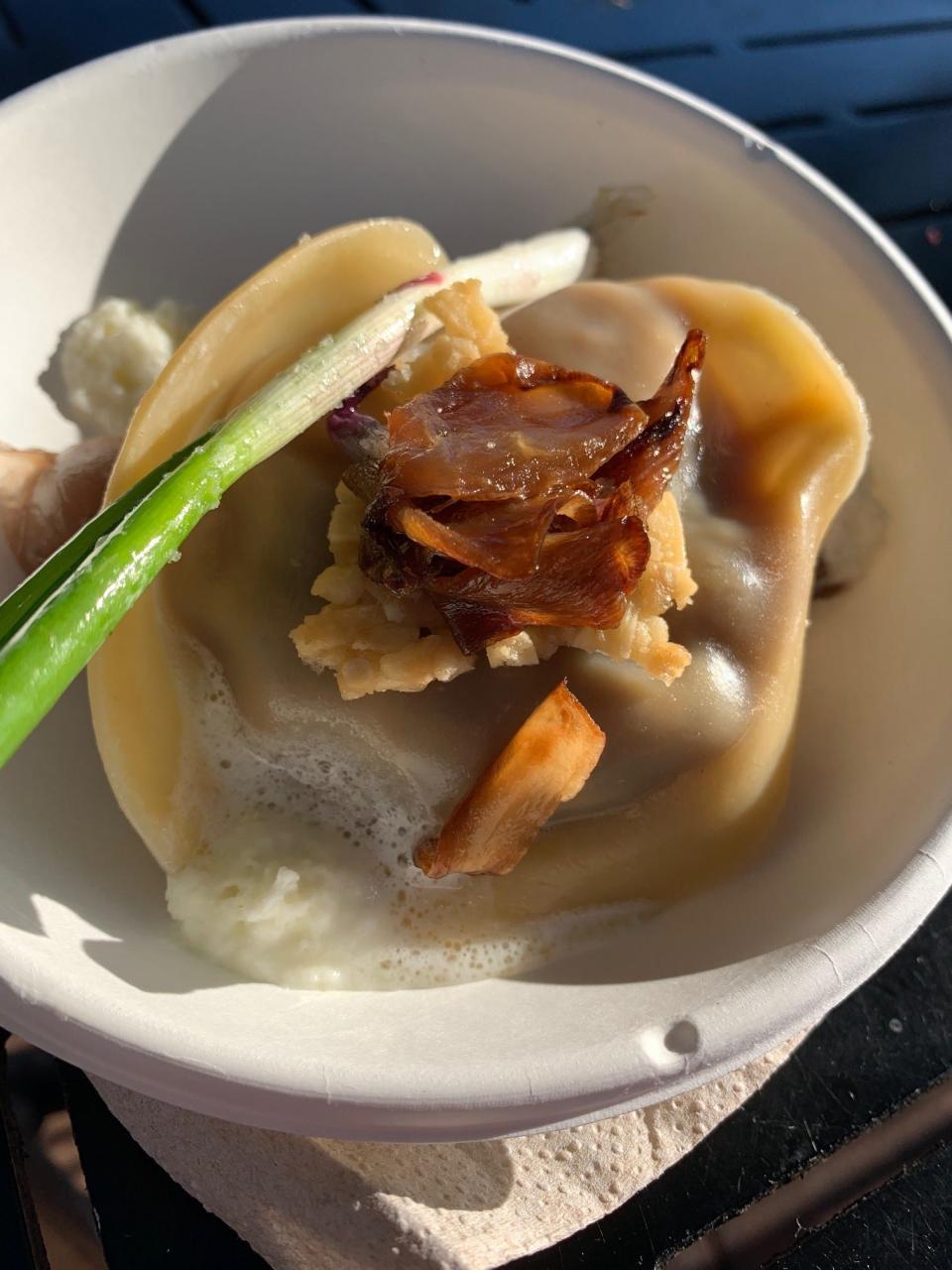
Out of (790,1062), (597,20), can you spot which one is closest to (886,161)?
(597,20)

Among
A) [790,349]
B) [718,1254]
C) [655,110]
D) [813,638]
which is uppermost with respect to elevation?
[655,110]

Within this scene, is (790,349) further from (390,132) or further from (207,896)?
(207,896)

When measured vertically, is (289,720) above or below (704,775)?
above

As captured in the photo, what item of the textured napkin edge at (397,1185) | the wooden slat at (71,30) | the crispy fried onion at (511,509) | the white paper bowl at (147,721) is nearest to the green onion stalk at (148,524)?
the crispy fried onion at (511,509)

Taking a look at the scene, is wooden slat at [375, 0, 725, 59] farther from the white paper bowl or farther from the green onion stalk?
the green onion stalk

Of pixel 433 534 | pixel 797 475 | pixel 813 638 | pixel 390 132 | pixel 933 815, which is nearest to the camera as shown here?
pixel 433 534

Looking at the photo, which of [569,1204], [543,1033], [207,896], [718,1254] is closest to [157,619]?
[207,896]
